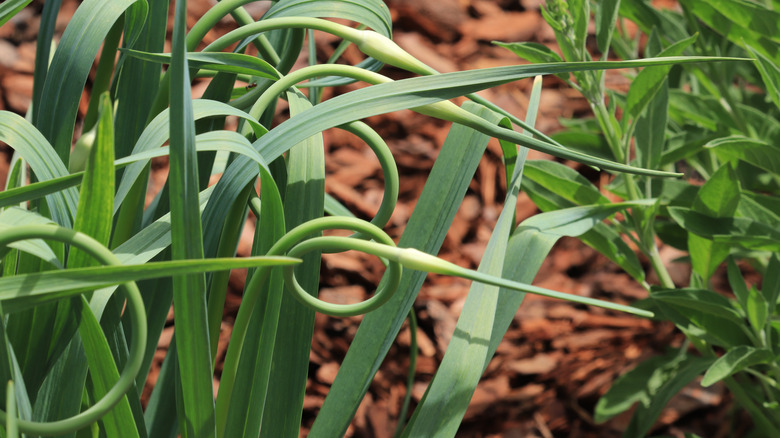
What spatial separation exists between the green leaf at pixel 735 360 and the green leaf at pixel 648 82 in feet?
0.63

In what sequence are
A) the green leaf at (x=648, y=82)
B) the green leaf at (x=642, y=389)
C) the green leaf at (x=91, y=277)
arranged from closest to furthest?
1. the green leaf at (x=91, y=277)
2. the green leaf at (x=648, y=82)
3. the green leaf at (x=642, y=389)

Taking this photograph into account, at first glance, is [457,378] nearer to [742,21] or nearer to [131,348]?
[131,348]

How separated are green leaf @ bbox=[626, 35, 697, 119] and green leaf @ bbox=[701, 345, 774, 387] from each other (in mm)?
192

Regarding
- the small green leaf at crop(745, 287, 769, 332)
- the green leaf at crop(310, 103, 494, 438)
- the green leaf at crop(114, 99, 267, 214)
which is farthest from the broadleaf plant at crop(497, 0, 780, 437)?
the green leaf at crop(114, 99, 267, 214)

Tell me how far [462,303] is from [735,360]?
37cm

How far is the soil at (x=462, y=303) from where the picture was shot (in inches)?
30.1

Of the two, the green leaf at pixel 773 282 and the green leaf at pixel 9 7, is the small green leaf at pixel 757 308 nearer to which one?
the green leaf at pixel 773 282

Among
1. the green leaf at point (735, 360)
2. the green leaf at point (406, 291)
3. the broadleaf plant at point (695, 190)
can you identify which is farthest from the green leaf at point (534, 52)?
the green leaf at point (735, 360)

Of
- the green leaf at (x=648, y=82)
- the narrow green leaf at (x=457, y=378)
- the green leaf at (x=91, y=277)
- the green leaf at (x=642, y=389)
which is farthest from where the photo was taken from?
the green leaf at (x=642, y=389)

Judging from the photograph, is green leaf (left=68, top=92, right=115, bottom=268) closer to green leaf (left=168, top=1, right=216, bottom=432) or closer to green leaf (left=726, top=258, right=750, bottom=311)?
green leaf (left=168, top=1, right=216, bottom=432)

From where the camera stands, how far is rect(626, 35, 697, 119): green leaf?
0.43 m

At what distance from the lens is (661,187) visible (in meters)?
0.59

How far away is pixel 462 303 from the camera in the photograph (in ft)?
2.62

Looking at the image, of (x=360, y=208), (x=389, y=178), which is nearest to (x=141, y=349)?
(x=389, y=178)
